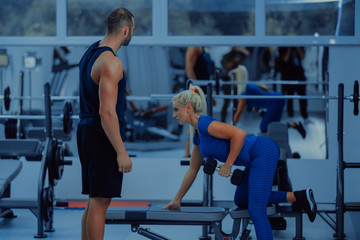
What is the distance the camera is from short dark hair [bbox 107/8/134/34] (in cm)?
313

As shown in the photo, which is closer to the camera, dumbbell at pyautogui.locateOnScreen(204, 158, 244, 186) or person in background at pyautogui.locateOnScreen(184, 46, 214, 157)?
dumbbell at pyautogui.locateOnScreen(204, 158, 244, 186)

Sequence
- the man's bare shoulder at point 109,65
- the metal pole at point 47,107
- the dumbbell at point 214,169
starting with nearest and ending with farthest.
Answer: the man's bare shoulder at point 109,65, the dumbbell at point 214,169, the metal pole at point 47,107

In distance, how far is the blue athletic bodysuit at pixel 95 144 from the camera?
3068mm

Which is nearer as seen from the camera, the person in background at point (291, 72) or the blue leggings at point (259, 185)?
the blue leggings at point (259, 185)

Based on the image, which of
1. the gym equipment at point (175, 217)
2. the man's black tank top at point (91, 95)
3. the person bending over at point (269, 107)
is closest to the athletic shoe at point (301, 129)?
the person bending over at point (269, 107)

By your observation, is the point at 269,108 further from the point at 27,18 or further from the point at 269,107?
the point at 27,18

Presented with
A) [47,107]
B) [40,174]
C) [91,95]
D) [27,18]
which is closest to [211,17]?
[27,18]

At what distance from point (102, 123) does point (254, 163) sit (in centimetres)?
113

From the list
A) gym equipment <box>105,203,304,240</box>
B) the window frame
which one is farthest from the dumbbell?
the window frame

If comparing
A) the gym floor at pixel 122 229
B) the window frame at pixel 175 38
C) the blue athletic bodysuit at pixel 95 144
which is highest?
the window frame at pixel 175 38

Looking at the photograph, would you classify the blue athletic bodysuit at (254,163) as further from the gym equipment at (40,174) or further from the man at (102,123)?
the gym equipment at (40,174)

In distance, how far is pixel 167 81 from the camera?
7281 millimetres

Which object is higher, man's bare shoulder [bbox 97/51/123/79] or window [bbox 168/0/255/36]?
window [bbox 168/0/255/36]

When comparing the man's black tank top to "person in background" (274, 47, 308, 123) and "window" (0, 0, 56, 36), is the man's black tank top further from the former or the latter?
"person in background" (274, 47, 308, 123)
